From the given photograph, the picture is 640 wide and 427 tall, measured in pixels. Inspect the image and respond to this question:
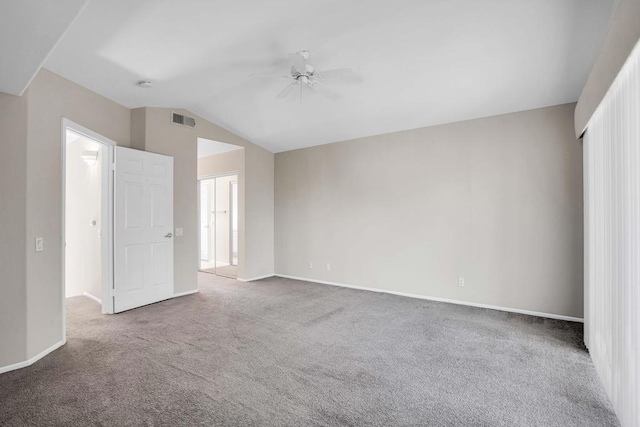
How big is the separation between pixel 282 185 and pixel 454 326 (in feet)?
13.5

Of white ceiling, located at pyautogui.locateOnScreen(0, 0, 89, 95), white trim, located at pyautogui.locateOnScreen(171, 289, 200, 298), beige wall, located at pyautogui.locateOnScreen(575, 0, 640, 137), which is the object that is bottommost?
white trim, located at pyautogui.locateOnScreen(171, 289, 200, 298)

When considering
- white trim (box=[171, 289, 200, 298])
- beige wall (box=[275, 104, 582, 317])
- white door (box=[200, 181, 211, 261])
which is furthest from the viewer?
white door (box=[200, 181, 211, 261])

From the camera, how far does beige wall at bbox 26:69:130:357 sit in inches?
113

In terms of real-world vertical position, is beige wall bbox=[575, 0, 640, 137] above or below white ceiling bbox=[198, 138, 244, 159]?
below

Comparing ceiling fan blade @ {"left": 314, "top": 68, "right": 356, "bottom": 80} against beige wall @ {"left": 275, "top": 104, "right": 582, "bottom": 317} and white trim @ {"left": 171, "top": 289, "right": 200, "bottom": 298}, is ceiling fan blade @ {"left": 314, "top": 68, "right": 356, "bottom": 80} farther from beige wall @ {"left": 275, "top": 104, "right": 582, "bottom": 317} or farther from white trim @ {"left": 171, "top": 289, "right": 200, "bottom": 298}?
white trim @ {"left": 171, "top": 289, "right": 200, "bottom": 298}

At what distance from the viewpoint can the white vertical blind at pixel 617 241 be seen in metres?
1.82

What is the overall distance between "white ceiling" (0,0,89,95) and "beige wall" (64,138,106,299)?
7.25ft

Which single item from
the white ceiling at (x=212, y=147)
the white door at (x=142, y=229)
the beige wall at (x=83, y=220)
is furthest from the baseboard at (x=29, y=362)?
the white ceiling at (x=212, y=147)

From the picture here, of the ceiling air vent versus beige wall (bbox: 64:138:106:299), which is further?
the ceiling air vent

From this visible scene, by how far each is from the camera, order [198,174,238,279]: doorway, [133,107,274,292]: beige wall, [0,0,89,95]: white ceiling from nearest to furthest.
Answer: [0,0,89,95]: white ceiling → [133,107,274,292]: beige wall → [198,174,238,279]: doorway

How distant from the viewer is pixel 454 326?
372 cm

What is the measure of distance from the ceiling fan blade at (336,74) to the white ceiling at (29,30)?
7.32ft

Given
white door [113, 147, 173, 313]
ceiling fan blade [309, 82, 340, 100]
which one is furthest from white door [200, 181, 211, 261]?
ceiling fan blade [309, 82, 340, 100]

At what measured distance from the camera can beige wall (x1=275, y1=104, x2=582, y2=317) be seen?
3.95 m
